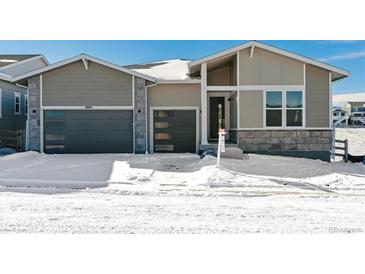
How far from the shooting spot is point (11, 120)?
17641 mm

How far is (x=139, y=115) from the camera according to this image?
13.6 meters

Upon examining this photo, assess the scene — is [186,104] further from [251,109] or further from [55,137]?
[55,137]

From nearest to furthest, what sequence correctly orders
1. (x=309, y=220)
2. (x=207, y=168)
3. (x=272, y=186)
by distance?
(x=309, y=220), (x=272, y=186), (x=207, y=168)

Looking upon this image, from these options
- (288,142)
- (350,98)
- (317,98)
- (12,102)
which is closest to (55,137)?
(12,102)

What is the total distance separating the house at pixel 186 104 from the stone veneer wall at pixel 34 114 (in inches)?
1.6

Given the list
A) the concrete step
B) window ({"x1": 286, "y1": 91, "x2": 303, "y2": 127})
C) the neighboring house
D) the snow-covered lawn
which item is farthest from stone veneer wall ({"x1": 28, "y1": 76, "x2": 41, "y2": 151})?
the neighboring house

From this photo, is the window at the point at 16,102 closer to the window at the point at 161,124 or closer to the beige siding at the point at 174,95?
the beige siding at the point at 174,95

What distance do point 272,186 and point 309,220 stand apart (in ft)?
9.23

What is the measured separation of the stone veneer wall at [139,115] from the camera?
44.7ft

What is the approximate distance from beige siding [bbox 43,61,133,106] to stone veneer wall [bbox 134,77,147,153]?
0.28 meters

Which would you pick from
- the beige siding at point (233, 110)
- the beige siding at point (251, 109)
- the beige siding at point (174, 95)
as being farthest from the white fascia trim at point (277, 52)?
the beige siding at point (174, 95)

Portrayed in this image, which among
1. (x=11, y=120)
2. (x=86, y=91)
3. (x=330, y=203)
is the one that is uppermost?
(x=86, y=91)
